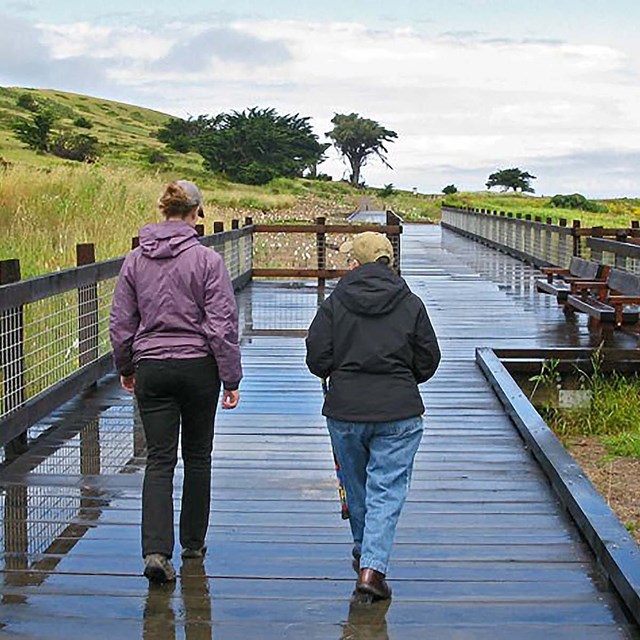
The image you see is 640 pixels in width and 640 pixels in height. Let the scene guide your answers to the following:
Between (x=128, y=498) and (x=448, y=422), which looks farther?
(x=448, y=422)

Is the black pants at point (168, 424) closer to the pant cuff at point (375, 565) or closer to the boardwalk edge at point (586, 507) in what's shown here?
the pant cuff at point (375, 565)

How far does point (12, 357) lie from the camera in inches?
286

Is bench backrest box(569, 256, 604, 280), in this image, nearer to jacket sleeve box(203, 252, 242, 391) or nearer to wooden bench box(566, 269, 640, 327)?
wooden bench box(566, 269, 640, 327)

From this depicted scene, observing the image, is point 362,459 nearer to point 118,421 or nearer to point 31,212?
point 118,421

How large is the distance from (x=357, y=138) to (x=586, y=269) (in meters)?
100

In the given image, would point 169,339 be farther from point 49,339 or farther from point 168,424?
point 49,339

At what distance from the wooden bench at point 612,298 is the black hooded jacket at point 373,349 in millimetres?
7052

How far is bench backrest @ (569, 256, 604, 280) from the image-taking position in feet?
46.6

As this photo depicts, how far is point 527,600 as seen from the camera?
4754mm

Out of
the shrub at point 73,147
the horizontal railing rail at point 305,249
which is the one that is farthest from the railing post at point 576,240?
the shrub at point 73,147

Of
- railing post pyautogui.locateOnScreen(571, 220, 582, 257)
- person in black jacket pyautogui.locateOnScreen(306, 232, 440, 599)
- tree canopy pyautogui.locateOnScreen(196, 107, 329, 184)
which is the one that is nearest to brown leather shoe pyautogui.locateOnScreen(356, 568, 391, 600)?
person in black jacket pyautogui.locateOnScreen(306, 232, 440, 599)

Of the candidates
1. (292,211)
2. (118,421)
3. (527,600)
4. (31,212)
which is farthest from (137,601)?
(292,211)

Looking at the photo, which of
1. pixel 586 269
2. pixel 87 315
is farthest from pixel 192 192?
pixel 586 269

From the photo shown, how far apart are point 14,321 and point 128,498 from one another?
1660 mm
